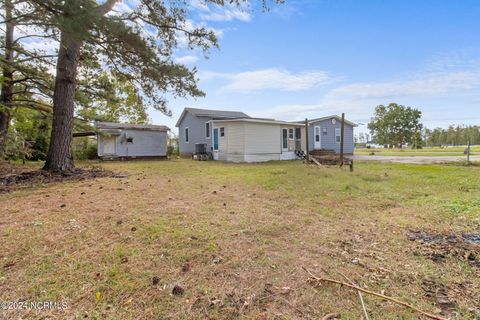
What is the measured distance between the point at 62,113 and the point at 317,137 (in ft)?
59.8

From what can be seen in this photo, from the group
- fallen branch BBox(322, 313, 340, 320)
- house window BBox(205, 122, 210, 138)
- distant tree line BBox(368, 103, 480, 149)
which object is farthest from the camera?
distant tree line BBox(368, 103, 480, 149)

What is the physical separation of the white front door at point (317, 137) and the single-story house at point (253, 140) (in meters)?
2.82

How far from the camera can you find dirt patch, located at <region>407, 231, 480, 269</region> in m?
2.57

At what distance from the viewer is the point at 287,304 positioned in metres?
1.80

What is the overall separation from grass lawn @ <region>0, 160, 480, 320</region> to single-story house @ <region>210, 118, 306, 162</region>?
446 inches

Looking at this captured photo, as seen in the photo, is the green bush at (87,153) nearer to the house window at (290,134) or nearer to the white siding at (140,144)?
the white siding at (140,144)

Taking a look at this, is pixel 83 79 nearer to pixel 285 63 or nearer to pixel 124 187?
pixel 124 187

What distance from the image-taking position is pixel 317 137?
71.3 feet

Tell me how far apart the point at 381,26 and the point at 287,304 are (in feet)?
42.1

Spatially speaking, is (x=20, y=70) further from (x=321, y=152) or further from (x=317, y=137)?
(x=317, y=137)

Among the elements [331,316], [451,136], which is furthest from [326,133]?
[451,136]

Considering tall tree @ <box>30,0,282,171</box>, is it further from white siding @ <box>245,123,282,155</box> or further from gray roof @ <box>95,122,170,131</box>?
gray roof @ <box>95,122,170,131</box>

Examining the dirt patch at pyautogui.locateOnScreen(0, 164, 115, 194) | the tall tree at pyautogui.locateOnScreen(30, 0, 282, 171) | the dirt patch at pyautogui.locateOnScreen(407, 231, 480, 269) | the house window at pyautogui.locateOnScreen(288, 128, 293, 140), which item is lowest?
the dirt patch at pyautogui.locateOnScreen(407, 231, 480, 269)

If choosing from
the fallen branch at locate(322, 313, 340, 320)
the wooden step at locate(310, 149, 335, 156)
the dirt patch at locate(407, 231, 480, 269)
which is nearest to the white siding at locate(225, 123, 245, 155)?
the wooden step at locate(310, 149, 335, 156)
